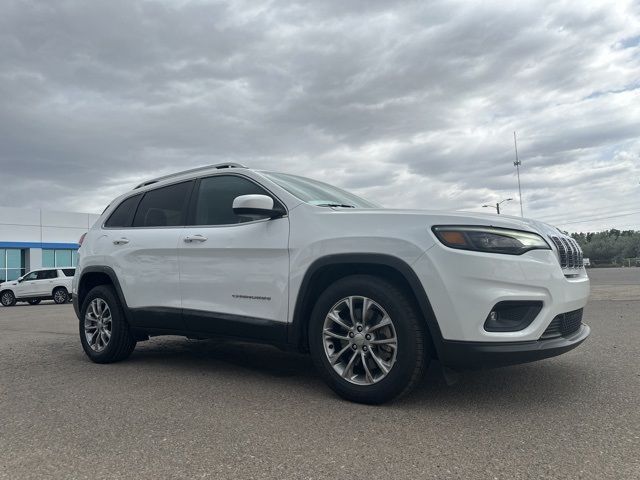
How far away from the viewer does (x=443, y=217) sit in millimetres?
3398

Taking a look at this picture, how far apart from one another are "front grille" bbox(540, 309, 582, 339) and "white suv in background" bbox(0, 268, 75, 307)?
21.5 metres

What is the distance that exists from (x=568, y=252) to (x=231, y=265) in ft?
8.42

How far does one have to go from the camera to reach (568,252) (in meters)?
3.73

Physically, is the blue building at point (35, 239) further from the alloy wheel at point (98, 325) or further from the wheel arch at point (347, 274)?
the wheel arch at point (347, 274)

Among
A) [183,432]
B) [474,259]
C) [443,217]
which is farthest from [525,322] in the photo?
[183,432]

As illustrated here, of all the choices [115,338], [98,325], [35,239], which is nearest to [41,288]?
[35,239]

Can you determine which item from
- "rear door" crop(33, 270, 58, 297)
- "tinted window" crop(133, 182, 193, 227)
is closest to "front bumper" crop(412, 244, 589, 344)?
"tinted window" crop(133, 182, 193, 227)

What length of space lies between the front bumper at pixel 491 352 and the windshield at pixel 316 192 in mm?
1512

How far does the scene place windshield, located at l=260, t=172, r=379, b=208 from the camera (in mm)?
4242

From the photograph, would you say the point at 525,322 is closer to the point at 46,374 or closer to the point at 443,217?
the point at 443,217

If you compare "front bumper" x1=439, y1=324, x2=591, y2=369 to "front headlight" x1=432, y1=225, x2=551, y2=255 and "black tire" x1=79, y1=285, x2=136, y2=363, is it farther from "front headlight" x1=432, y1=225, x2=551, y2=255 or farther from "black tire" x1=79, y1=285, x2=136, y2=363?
"black tire" x1=79, y1=285, x2=136, y2=363

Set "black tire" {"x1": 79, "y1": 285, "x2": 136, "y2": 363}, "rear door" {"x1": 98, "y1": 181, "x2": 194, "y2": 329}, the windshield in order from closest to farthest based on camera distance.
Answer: the windshield, "rear door" {"x1": 98, "y1": 181, "x2": 194, "y2": 329}, "black tire" {"x1": 79, "y1": 285, "x2": 136, "y2": 363}

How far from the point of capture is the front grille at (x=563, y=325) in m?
3.33

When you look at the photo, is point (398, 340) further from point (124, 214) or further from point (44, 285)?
point (44, 285)
